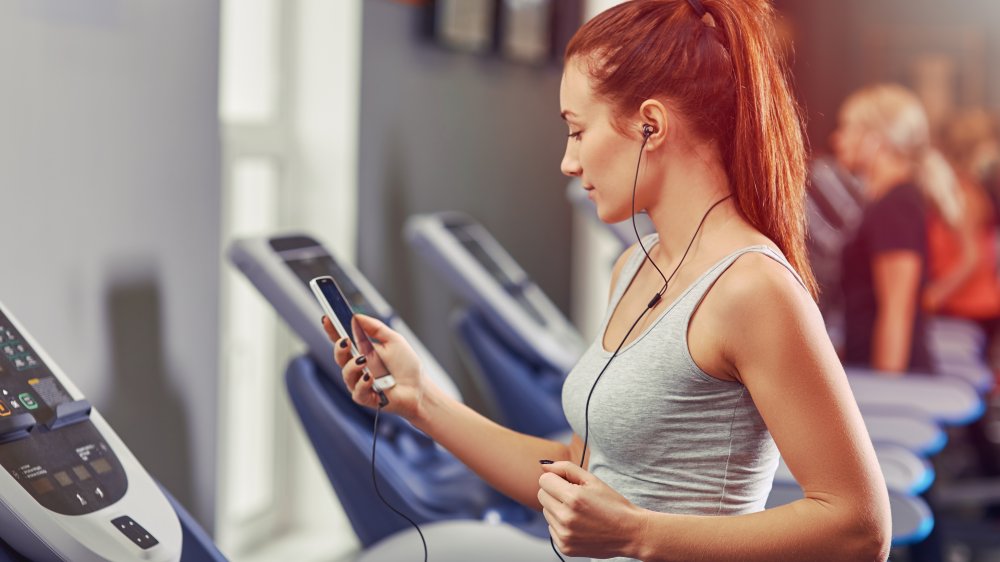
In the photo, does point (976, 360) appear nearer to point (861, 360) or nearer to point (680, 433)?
point (861, 360)

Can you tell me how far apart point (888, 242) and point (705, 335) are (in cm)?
245

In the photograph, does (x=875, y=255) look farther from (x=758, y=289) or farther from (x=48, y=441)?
(x=48, y=441)

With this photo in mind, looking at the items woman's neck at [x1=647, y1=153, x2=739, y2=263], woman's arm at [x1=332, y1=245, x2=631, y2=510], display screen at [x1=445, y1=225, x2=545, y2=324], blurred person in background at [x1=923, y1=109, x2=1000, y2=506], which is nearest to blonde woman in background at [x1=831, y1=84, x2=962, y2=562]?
display screen at [x1=445, y1=225, x2=545, y2=324]

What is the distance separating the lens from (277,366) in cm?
311

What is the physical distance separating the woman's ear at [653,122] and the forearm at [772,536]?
0.39 metres

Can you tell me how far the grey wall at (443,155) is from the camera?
3.24 metres

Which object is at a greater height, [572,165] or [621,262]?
[572,165]

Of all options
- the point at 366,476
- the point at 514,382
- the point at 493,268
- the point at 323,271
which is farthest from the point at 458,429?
the point at 493,268

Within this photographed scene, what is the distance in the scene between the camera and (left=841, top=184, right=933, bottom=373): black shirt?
11.6 feet

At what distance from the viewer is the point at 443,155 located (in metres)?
3.67

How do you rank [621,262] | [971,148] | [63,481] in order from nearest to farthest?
1. [63,481]
2. [621,262]
3. [971,148]

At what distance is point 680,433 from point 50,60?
122cm

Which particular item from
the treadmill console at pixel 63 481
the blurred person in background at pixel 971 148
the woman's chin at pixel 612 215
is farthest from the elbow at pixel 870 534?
the blurred person in background at pixel 971 148

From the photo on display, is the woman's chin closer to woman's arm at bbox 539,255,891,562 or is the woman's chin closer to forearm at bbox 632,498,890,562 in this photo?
woman's arm at bbox 539,255,891,562
